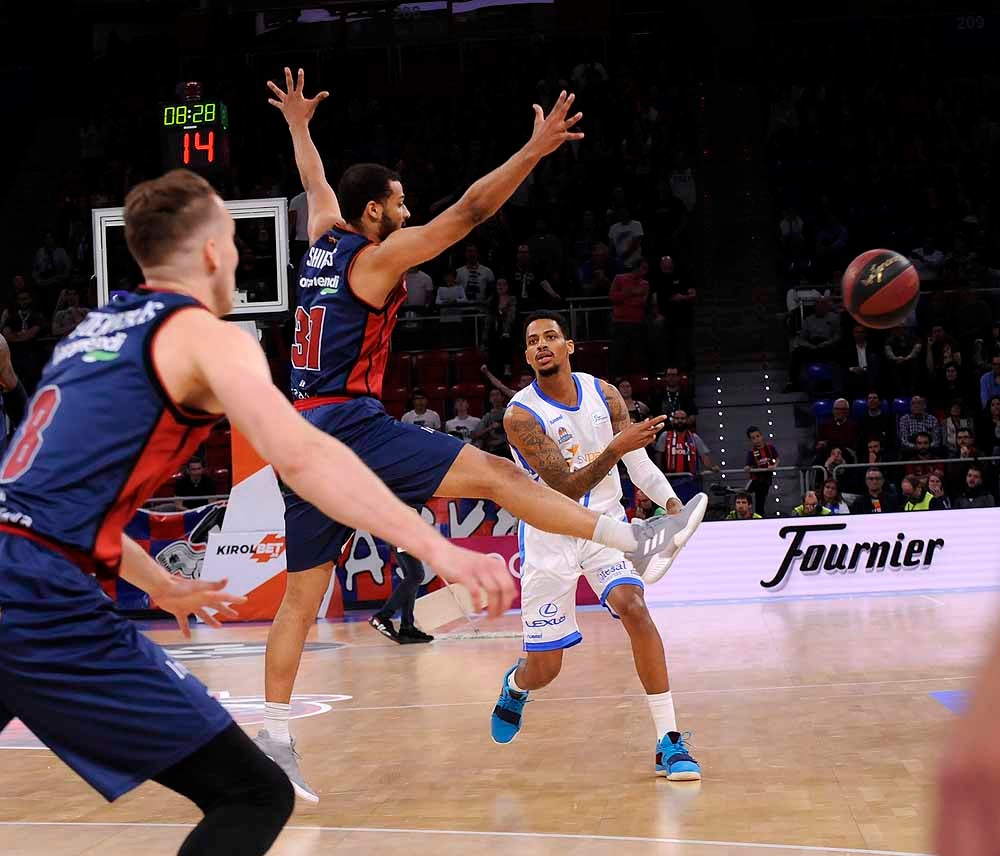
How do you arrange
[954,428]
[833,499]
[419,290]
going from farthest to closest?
[419,290] < [954,428] < [833,499]

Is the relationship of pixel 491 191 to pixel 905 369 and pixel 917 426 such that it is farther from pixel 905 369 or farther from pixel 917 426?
pixel 905 369

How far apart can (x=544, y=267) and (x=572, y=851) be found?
49.1 feet

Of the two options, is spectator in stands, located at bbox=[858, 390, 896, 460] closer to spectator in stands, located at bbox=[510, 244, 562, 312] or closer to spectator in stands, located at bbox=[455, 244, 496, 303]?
spectator in stands, located at bbox=[510, 244, 562, 312]

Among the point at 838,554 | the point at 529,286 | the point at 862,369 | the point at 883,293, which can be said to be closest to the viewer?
the point at 883,293

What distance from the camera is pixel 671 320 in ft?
61.5

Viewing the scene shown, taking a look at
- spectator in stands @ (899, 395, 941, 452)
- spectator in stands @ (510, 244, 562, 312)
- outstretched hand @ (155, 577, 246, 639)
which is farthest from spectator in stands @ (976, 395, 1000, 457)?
outstretched hand @ (155, 577, 246, 639)

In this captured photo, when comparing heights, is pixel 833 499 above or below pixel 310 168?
below

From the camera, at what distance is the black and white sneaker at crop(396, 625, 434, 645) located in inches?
475

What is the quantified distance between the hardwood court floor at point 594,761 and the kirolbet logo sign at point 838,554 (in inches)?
151

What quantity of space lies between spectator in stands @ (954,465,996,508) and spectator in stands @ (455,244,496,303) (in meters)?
6.96

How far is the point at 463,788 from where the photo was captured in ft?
18.9

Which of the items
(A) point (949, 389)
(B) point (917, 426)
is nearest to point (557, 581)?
(B) point (917, 426)

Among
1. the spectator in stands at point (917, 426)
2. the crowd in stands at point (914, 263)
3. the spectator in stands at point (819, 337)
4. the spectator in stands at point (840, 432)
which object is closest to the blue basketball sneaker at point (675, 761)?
the crowd in stands at point (914, 263)

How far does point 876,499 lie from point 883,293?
8.08 m
